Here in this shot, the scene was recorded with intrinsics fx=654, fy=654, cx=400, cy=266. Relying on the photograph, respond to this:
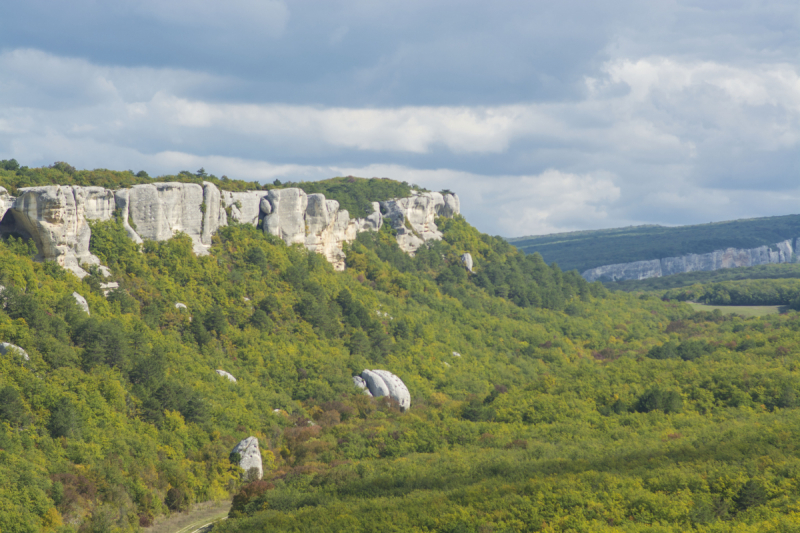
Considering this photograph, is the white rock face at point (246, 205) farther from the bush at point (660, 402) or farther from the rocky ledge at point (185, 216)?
the bush at point (660, 402)

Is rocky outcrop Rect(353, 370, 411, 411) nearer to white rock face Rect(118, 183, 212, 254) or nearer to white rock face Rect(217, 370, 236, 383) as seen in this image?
white rock face Rect(217, 370, 236, 383)

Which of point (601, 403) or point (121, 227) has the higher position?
point (121, 227)

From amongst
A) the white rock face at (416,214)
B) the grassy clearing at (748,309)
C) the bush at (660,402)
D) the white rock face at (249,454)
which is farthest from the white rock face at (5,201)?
the grassy clearing at (748,309)

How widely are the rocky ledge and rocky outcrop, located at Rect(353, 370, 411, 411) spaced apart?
26.3m

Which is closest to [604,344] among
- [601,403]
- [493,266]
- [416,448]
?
[493,266]

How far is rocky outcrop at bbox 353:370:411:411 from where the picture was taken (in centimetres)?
7800

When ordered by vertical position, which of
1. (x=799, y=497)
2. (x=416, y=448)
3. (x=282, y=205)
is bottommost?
(x=416, y=448)

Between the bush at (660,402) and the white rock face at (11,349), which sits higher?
the white rock face at (11,349)

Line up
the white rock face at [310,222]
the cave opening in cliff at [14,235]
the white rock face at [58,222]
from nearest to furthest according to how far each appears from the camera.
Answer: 1. the cave opening in cliff at [14,235]
2. the white rock face at [58,222]
3. the white rock face at [310,222]

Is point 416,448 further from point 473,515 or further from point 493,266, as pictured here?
point 493,266

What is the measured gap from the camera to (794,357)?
78688 mm

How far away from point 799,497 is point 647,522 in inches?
349

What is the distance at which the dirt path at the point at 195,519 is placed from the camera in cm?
4794

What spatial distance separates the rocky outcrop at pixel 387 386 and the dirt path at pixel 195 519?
1072 inches
